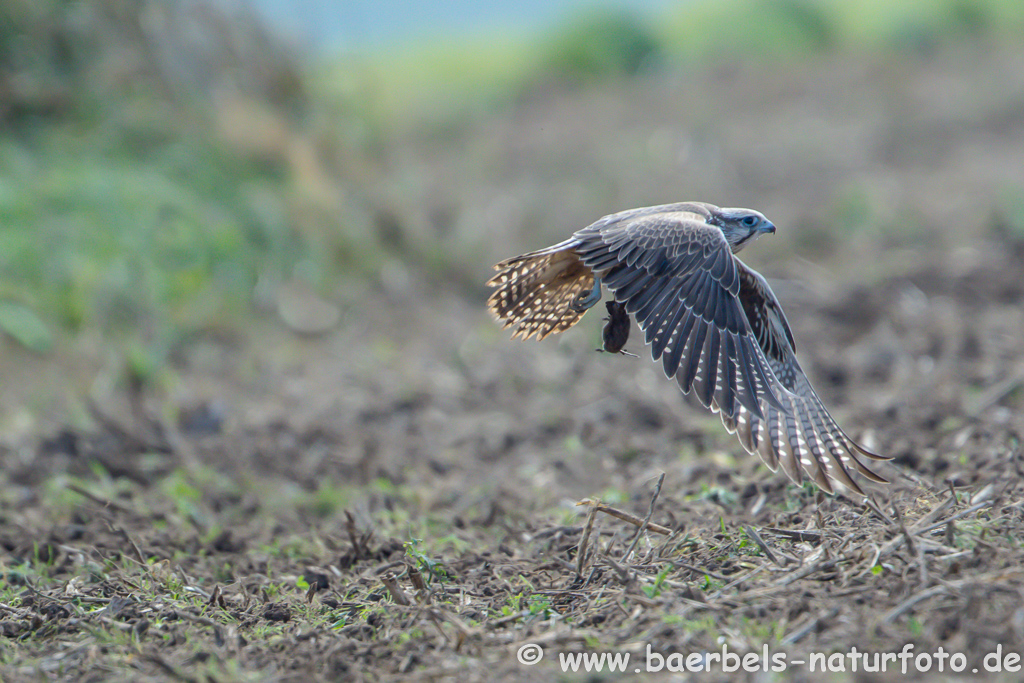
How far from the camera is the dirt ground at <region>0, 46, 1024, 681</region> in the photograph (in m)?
3.00

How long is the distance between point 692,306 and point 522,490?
1.57 metres

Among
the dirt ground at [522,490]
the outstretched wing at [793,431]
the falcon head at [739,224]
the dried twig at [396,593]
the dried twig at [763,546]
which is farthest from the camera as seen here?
the falcon head at [739,224]

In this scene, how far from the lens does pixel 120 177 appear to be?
7551 mm

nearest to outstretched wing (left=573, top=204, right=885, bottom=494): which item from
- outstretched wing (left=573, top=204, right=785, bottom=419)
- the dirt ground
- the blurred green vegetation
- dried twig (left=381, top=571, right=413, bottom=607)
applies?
outstretched wing (left=573, top=204, right=785, bottom=419)

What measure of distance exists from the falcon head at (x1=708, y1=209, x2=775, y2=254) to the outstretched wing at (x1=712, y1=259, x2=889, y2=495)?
0.99ft

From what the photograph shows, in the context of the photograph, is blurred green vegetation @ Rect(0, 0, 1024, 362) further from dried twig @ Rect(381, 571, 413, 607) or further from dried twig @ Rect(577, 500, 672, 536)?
dried twig @ Rect(577, 500, 672, 536)

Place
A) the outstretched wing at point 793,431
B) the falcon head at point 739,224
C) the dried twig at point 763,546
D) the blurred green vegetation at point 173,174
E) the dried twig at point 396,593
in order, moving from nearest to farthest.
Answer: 1. the dried twig at point 763,546
2. the dried twig at point 396,593
3. the outstretched wing at point 793,431
4. the falcon head at point 739,224
5. the blurred green vegetation at point 173,174

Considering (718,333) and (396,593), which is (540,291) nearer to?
(718,333)

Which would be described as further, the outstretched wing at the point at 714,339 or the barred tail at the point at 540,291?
the barred tail at the point at 540,291

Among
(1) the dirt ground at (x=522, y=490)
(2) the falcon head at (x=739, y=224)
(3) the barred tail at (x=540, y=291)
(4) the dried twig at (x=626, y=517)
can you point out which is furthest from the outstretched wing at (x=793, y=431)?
(3) the barred tail at (x=540, y=291)

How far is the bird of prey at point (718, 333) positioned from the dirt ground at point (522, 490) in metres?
0.25

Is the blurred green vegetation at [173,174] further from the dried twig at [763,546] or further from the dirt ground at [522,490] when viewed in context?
the dried twig at [763,546]

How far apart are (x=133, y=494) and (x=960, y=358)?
4.52 metres

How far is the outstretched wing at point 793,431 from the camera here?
3623mm
